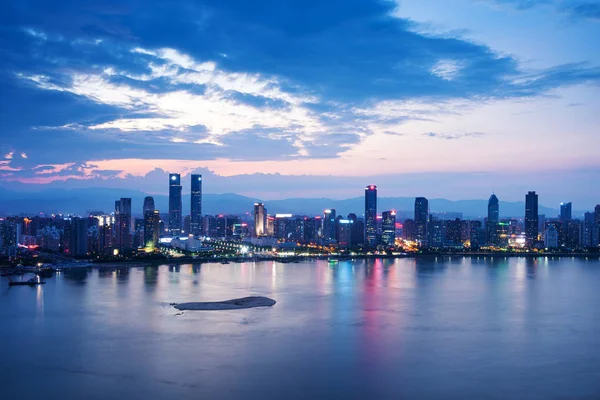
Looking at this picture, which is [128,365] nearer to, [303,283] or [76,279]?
[303,283]

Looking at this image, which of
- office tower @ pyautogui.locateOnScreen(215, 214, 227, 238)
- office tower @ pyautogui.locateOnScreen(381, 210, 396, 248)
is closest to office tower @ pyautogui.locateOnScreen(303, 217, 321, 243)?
office tower @ pyautogui.locateOnScreen(381, 210, 396, 248)

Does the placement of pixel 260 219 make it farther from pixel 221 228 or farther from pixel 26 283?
pixel 26 283

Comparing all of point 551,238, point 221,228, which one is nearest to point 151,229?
point 221,228

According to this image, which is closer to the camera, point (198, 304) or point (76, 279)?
point (198, 304)

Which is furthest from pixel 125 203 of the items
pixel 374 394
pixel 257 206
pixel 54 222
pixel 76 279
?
pixel 374 394

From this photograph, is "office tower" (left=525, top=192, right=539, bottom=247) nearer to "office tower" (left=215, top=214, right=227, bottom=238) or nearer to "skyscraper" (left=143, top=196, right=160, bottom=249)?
"office tower" (left=215, top=214, right=227, bottom=238)

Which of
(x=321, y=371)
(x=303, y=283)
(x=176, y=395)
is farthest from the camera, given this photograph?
(x=303, y=283)
